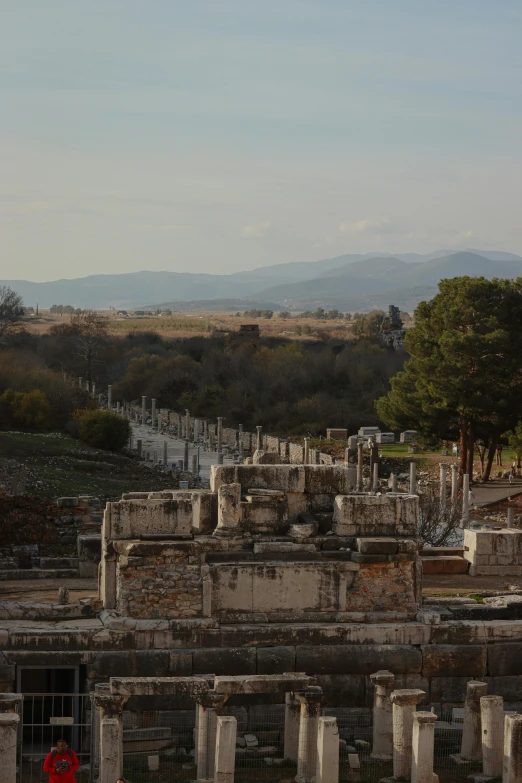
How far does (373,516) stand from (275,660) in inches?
92.4

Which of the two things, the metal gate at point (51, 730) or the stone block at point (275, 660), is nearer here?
the metal gate at point (51, 730)

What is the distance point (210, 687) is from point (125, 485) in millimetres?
24443

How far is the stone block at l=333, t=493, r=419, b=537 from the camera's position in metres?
16.2

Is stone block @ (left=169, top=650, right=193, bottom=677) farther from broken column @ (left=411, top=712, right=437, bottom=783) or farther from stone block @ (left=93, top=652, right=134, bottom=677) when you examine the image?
broken column @ (left=411, top=712, right=437, bottom=783)

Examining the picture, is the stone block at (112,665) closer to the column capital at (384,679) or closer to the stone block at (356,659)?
the stone block at (356,659)

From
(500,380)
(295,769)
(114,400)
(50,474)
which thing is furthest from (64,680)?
(114,400)

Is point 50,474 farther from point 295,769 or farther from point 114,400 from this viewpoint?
point 114,400

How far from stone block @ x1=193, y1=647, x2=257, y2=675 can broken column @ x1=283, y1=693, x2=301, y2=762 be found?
110 cm

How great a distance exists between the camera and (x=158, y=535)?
15.8 m

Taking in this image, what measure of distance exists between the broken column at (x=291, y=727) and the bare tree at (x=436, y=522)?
9458 millimetres

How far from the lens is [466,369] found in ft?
138

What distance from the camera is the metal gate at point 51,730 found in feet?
45.2

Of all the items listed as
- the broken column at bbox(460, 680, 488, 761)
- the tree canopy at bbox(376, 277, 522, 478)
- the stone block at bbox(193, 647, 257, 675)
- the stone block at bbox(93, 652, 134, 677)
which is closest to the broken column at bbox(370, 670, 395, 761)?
the broken column at bbox(460, 680, 488, 761)

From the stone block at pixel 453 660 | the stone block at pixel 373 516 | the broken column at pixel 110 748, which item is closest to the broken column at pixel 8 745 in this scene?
the broken column at pixel 110 748
